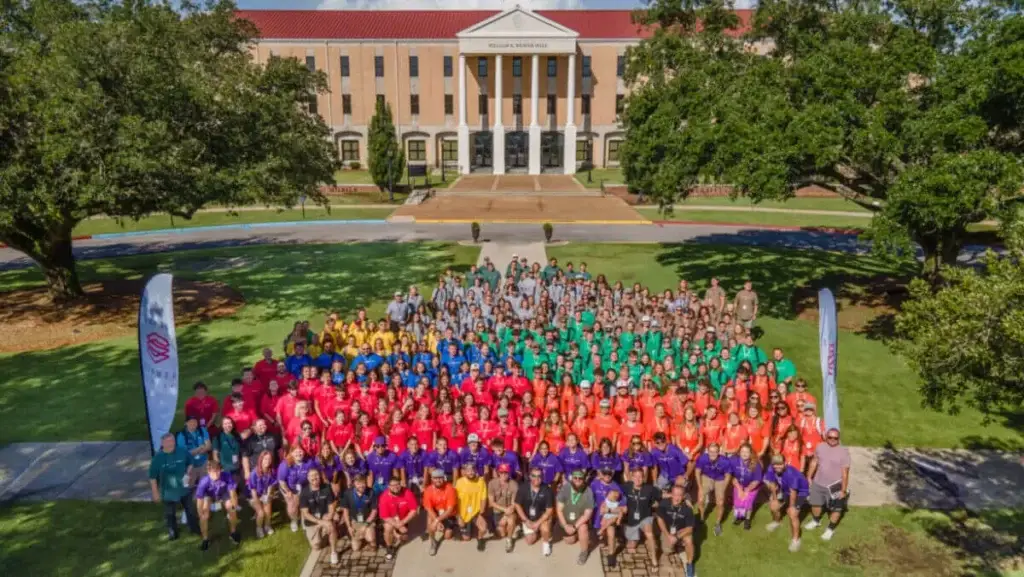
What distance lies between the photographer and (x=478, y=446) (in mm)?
9266

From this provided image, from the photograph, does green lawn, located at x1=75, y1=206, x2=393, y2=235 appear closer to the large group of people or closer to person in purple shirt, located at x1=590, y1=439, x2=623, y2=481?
the large group of people

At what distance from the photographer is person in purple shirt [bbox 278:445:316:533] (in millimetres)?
9023

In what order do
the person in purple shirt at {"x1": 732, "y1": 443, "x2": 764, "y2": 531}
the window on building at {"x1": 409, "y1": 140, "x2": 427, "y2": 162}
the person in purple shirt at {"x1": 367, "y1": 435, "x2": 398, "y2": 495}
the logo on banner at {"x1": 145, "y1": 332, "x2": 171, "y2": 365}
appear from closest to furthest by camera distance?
1. the person in purple shirt at {"x1": 367, "y1": 435, "x2": 398, "y2": 495}
2. the person in purple shirt at {"x1": 732, "y1": 443, "x2": 764, "y2": 531}
3. the logo on banner at {"x1": 145, "y1": 332, "x2": 171, "y2": 365}
4. the window on building at {"x1": 409, "y1": 140, "x2": 427, "y2": 162}

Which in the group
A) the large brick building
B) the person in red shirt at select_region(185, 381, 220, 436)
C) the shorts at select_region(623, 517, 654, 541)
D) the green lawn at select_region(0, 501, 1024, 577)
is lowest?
the green lawn at select_region(0, 501, 1024, 577)

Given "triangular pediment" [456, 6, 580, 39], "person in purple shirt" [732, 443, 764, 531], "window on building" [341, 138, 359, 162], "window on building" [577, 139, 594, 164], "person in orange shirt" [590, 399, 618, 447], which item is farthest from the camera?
"window on building" [341, 138, 359, 162]

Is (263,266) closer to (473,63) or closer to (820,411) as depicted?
(820,411)

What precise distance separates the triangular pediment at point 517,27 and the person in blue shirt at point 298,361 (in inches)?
2123

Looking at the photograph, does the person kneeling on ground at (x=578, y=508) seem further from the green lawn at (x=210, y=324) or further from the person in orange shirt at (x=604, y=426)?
the green lawn at (x=210, y=324)

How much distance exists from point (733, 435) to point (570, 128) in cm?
5534

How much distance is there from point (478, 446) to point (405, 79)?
6066 centimetres

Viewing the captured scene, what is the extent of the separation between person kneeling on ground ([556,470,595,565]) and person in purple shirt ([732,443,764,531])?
2150 millimetres

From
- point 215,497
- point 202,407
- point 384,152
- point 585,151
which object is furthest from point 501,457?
point 585,151

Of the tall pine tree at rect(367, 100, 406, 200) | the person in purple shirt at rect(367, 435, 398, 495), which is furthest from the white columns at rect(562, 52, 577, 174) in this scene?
the person in purple shirt at rect(367, 435, 398, 495)

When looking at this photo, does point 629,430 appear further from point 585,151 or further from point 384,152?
point 585,151
